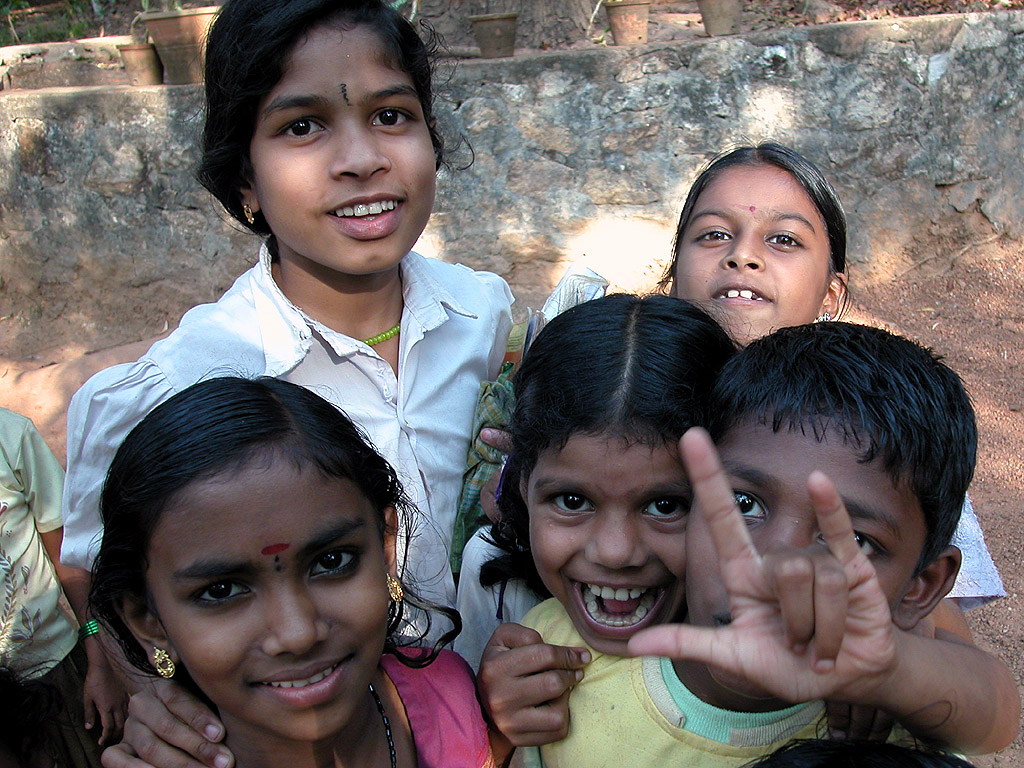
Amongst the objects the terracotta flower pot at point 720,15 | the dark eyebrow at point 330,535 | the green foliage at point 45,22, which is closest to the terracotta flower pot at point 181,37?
the green foliage at point 45,22

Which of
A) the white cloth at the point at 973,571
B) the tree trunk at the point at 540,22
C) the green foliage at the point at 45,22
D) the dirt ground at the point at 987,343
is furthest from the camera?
the green foliage at the point at 45,22

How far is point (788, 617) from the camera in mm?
907

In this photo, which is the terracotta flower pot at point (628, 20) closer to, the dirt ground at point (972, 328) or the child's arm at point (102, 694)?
the dirt ground at point (972, 328)

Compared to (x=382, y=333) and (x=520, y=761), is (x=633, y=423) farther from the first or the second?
(x=382, y=333)

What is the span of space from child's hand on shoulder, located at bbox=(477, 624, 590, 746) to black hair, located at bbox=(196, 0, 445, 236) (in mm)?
1140

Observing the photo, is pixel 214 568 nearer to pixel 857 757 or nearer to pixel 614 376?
pixel 614 376

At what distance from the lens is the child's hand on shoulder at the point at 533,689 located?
1.34m

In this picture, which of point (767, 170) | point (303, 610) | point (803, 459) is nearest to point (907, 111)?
point (767, 170)

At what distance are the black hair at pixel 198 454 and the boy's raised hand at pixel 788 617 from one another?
0.60m

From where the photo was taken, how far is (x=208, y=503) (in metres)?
1.20

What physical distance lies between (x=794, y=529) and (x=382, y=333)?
3.56ft

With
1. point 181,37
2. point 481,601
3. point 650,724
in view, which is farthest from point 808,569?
point 181,37

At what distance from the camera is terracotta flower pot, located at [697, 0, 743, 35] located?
5.64m

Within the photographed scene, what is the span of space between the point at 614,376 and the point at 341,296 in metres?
0.74
